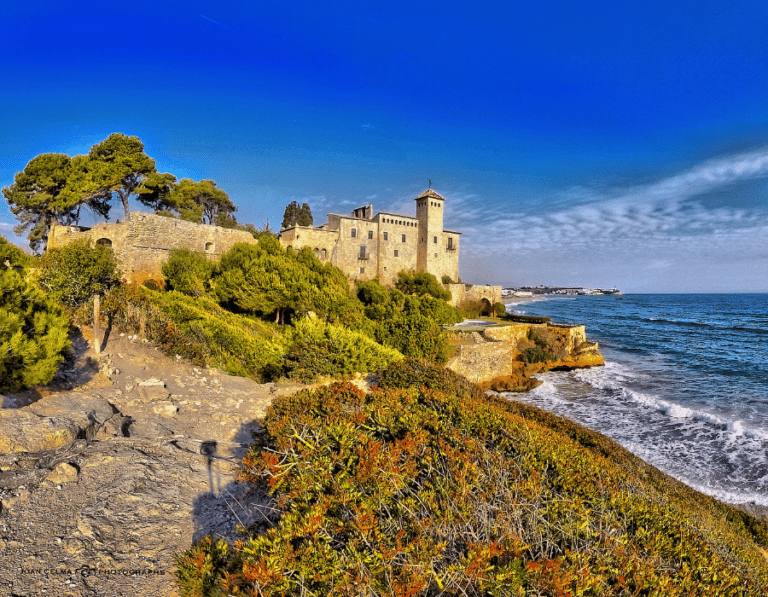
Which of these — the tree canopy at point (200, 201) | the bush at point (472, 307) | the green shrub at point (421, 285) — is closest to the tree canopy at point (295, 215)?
the tree canopy at point (200, 201)

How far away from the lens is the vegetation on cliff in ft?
8.40

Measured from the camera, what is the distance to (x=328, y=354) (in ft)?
34.9

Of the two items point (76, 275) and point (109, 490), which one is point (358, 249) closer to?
point (76, 275)

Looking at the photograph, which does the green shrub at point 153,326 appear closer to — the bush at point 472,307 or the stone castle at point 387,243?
the stone castle at point 387,243

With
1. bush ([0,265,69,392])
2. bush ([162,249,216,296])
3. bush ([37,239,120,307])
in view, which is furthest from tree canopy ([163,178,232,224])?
Answer: bush ([0,265,69,392])

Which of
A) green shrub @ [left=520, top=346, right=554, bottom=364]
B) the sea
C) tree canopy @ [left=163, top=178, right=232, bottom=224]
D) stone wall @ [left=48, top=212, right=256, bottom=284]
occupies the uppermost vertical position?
tree canopy @ [left=163, top=178, right=232, bottom=224]

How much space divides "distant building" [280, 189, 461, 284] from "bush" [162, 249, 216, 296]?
13.2m

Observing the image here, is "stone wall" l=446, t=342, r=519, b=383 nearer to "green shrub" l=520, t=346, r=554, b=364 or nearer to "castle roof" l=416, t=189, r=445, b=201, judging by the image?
"green shrub" l=520, t=346, r=554, b=364

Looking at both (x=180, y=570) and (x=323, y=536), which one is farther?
(x=180, y=570)

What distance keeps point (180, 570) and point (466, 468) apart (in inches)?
101

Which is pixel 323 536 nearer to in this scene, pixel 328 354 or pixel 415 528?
pixel 415 528

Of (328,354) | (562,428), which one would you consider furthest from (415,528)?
(328,354)

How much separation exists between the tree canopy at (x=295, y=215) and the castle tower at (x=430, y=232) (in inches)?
525

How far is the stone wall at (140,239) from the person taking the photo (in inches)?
770
